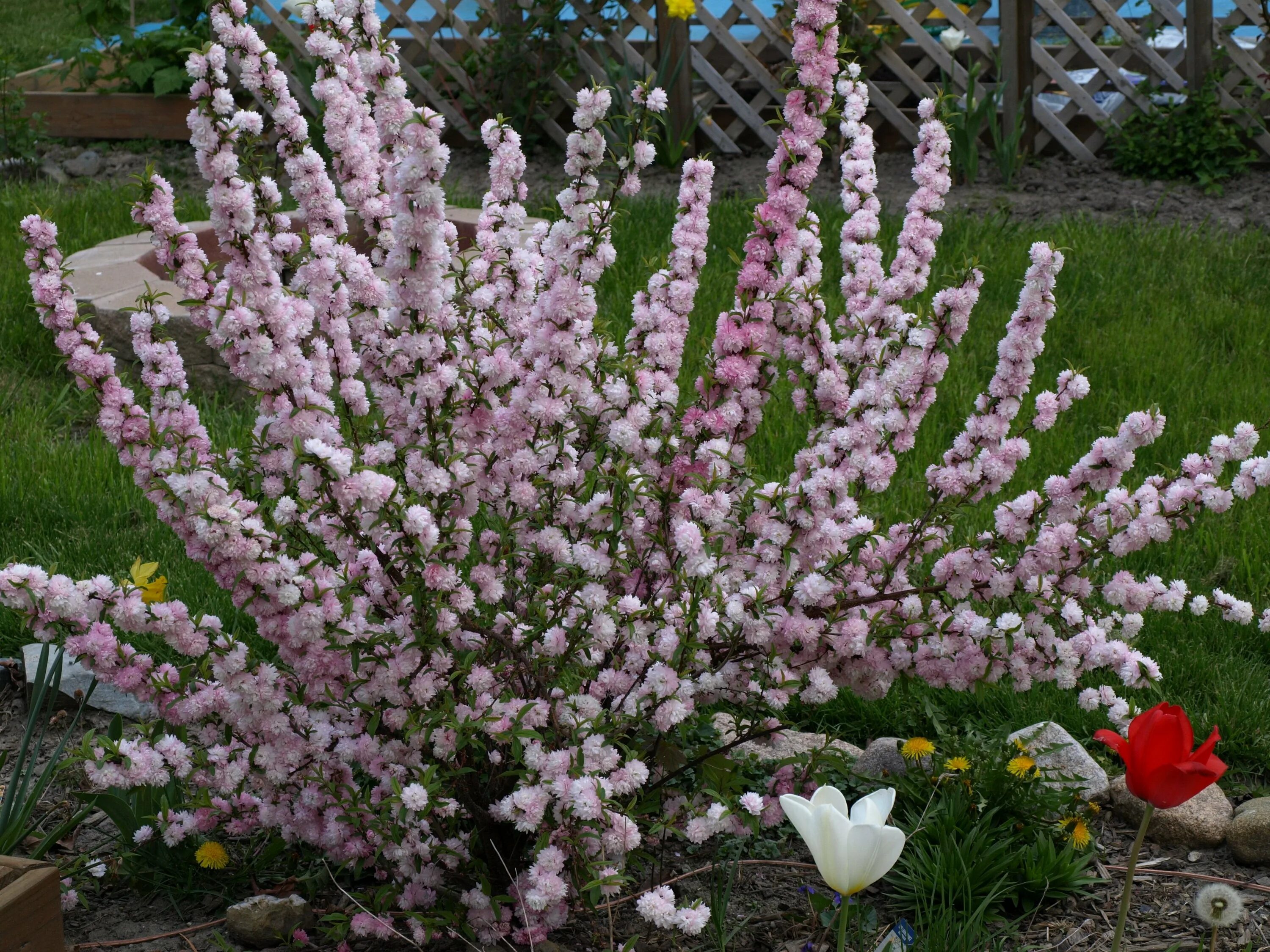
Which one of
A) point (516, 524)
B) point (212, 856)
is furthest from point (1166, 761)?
point (212, 856)

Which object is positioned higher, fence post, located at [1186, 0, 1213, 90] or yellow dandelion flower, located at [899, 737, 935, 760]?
fence post, located at [1186, 0, 1213, 90]

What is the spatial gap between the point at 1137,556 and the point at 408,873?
205 centimetres

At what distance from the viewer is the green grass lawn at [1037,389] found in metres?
2.71

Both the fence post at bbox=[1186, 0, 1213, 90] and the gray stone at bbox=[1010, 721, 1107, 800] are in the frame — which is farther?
the fence post at bbox=[1186, 0, 1213, 90]

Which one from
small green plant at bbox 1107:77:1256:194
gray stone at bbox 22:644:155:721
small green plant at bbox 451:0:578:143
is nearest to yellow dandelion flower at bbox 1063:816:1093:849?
gray stone at bbox 22:644:155:721

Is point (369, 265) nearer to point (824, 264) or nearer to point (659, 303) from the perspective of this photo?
point (659, 303)

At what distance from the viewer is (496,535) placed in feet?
7.09

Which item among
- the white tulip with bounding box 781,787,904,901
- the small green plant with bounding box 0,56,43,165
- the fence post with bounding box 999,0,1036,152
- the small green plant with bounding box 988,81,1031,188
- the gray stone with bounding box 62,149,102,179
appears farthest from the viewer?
the gray stone with bounding box 62,149,102,179

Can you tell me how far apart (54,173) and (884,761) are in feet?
20.9

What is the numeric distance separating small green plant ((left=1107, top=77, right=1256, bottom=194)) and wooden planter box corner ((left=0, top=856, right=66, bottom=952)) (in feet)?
19.1

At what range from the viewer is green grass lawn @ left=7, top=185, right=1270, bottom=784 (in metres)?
2.71

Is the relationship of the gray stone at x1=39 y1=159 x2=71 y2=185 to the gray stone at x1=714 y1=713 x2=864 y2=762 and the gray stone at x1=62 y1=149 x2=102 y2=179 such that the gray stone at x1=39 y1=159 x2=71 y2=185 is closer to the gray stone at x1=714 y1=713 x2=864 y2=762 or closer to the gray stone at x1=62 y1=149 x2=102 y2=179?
the gray stone at x1=62 y1=149 x2=102 y2=179

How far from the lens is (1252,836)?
2.27 metres

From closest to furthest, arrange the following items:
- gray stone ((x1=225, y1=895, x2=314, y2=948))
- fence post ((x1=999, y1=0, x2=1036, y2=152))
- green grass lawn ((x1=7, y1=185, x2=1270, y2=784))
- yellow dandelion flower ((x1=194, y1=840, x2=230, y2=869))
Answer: gray stone ((x1=225, y1=895, x2=314, y2=948)), yellow dandelion flower ((x1=194, y1=840, x2=230, y2=869)), green grass lawn ((x1=7, y1=185, x2=1270, y2=784)), fence post ((x1=999, y1=0, x2=1036, y2=152))
